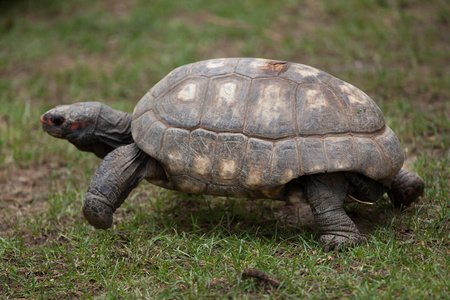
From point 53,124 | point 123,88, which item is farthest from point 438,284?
point 123,88

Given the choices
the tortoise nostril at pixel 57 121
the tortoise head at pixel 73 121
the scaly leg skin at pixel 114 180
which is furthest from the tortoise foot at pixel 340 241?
the tortoise nostril at pixel 57 121

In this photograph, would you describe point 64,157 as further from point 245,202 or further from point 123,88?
point 245,202

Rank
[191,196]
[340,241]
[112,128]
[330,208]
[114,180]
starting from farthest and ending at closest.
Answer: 1. [191,196]
2. [112,128]
3. [114,180]
4. [330,208]
5. [340,241]

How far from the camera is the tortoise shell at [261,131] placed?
12.4 feet

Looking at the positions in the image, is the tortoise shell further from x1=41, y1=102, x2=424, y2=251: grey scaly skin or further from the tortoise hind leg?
the tortoise hind leg

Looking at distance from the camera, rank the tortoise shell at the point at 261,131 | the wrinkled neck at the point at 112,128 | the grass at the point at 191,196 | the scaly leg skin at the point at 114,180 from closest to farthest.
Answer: the grass at the point at 191,196, the tortoise shell at the point at 261,131, the scaly leg skin at the point at 114,180, the wrinkled neck at the point at 112,128

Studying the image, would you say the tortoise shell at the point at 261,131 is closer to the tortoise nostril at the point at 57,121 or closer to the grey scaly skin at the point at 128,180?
the grey scaly skin at the point at 128,180

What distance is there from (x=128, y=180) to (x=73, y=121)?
885 mm

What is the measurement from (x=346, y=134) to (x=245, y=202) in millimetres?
1484

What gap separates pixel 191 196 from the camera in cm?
505

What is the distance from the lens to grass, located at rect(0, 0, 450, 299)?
138 inches

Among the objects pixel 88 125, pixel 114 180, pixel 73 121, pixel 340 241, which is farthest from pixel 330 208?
pixel 73 121

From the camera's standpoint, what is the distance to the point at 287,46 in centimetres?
844

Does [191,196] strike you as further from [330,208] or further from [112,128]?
[330,208]
